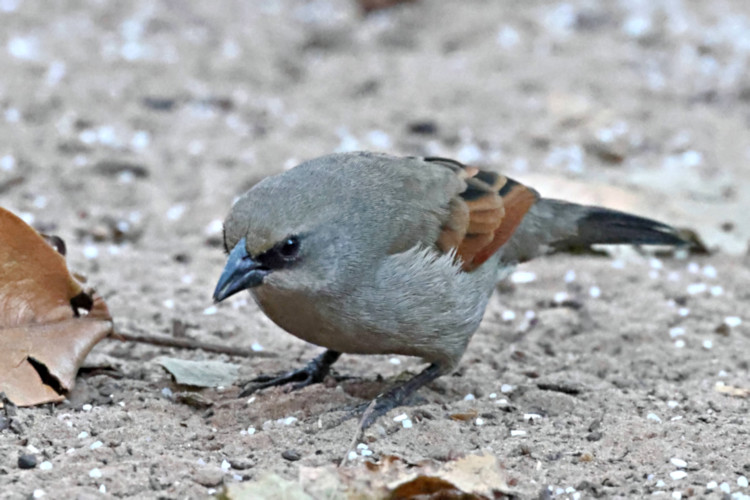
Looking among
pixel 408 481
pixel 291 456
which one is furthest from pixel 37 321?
pixel 408 481

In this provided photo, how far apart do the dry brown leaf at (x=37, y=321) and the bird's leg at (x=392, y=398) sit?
1238 mm

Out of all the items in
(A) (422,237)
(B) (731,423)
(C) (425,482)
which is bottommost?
(B) (731,423)

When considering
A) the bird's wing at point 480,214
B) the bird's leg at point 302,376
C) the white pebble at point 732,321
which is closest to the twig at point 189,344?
the bird's leg at point 302,376

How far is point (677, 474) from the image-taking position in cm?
380

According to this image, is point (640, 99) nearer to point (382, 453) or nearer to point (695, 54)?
point (695, 54)

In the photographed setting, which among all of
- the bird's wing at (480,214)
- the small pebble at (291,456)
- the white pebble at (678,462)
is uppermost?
the bird's wing at (480,214)

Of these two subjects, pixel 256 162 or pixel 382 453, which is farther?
pixel 256 162

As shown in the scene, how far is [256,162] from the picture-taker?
7.48 metres

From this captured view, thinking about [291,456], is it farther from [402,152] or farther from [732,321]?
[402,152]

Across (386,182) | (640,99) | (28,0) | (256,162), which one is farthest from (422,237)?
(28,0)

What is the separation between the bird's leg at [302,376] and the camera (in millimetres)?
4664

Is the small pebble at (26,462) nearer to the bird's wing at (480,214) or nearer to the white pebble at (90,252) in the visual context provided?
the bird's wing at (480,214)

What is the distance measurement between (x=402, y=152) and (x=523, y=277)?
184 cm

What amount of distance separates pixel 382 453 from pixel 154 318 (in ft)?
6.43
